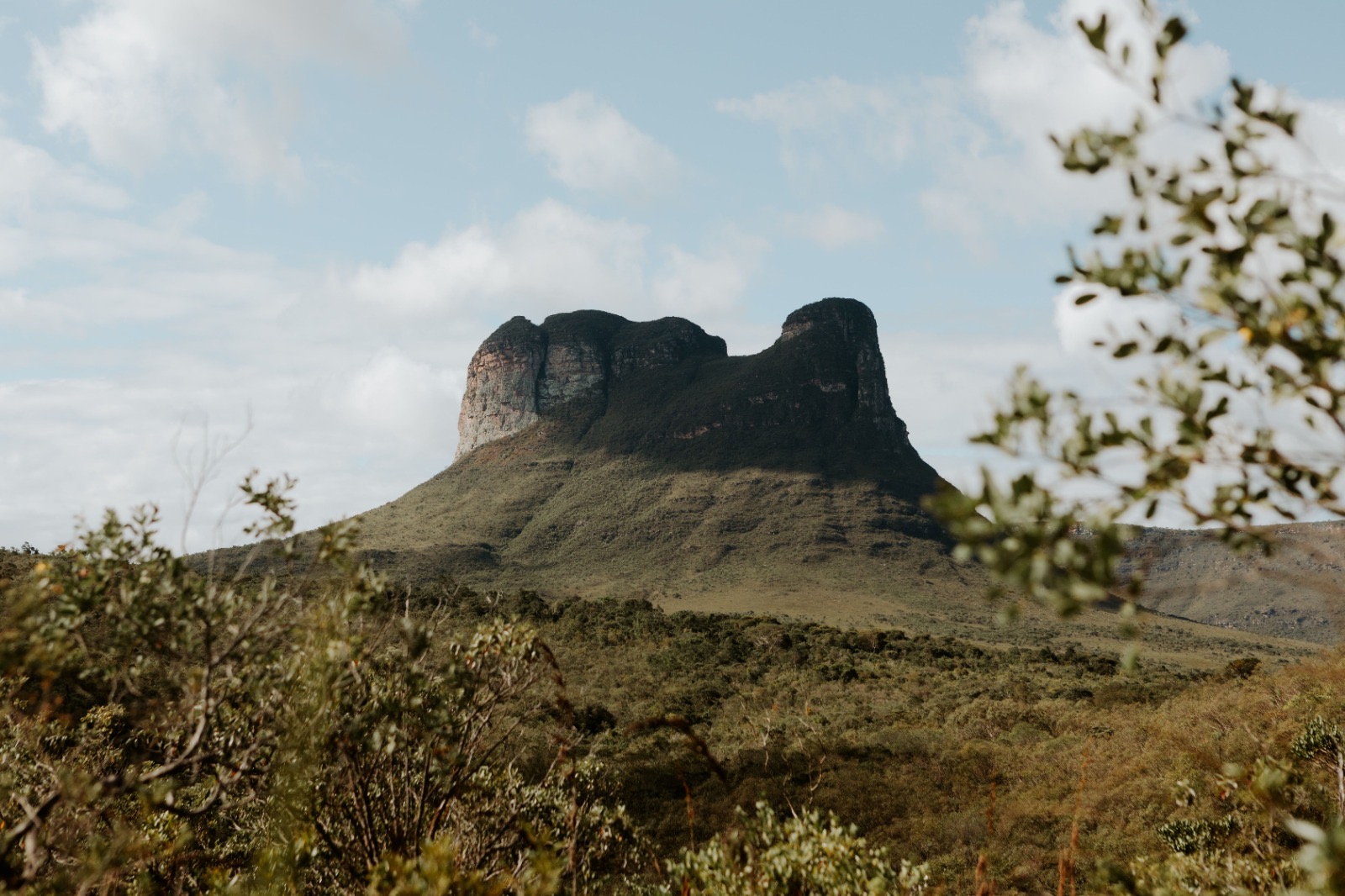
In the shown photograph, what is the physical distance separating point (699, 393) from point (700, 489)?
1324 inches

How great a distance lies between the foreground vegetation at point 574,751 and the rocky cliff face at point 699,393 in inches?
3587

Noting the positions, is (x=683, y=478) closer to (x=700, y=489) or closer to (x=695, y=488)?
(x=695, y=488)

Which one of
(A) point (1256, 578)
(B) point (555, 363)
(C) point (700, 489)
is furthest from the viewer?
(B) point (555, 363)

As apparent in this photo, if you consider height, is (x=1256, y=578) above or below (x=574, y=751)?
above

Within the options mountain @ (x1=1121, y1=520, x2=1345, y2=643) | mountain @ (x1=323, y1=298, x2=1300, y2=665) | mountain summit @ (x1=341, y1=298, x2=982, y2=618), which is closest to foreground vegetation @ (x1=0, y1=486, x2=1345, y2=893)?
mountain @ (x1=1121, y1=520, x2=1345, y2=643)

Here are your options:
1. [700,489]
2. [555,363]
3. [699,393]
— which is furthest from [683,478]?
[555,363]

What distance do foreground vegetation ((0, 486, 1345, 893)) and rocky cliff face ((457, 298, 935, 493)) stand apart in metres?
91.1

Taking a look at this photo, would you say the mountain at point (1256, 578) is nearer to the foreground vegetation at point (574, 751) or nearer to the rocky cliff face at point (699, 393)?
the foreground vegetation at point (574, 751)

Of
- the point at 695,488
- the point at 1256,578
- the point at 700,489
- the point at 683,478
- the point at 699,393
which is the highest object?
the point at 699,393

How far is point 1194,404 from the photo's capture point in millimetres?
2619

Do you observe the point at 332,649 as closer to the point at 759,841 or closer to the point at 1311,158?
the point at 759,841

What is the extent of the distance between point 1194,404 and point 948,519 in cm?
99

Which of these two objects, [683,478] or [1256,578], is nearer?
[1256,578]

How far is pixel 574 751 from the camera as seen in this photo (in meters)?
25.6
